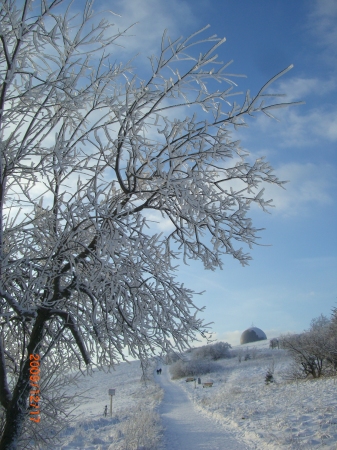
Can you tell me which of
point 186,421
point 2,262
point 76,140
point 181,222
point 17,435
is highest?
point 76,140

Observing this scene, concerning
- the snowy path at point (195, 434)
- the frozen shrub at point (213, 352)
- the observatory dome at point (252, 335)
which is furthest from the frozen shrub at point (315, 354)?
the observatory dome at point (252, 335)

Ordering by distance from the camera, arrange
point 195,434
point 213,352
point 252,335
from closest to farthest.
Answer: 1. point 195,434
2. point 213,352
3. point 252,335

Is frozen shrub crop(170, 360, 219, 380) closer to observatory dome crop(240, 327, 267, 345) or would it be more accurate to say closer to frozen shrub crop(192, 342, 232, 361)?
frozen shrub crop(192, 342, 232, 361)

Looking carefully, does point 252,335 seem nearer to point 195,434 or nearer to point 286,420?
point 195,434

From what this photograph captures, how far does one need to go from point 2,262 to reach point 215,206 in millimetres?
2322

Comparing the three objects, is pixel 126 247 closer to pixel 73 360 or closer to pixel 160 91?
pixel 160 91

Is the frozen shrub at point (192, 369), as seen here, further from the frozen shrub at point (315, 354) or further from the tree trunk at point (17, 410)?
Answer: the tree trunk at point (17, 410)

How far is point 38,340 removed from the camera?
3770 mm

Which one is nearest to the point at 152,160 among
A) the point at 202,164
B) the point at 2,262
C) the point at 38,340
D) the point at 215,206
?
the point at 202,164

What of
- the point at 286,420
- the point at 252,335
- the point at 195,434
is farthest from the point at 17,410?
the point at 252,335

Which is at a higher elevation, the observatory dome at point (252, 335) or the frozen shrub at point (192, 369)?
the observatory dome at point (252, 335)
